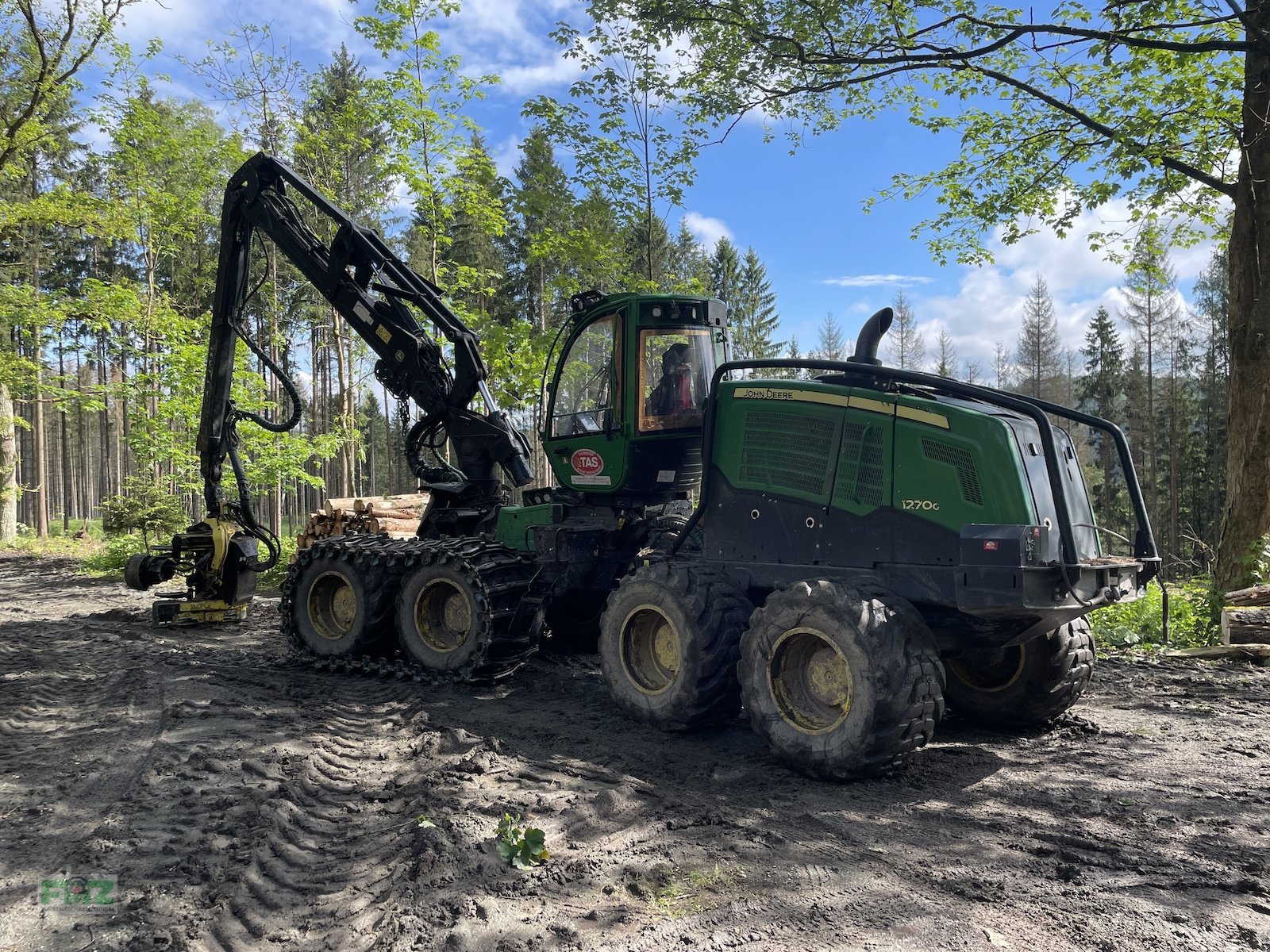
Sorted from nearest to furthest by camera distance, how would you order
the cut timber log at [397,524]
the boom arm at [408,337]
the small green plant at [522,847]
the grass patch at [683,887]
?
1. the grass patch at [683,887]
2. the small green plant at [522,847]
3. the boom arm at [408,337]
4. the cut timber log at [397,524]

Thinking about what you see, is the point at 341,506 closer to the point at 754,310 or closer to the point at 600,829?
the point at 600,829

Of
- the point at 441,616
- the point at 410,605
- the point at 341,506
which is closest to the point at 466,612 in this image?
the point at 441,616

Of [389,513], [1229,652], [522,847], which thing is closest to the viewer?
[522,847]

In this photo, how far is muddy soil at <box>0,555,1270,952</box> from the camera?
304 cm

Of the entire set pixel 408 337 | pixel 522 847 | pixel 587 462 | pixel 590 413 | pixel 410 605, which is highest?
pixel 408 337

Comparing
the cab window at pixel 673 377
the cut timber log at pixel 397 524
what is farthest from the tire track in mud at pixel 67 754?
the cab window at pixel 673 377

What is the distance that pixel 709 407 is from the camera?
19.9 feet

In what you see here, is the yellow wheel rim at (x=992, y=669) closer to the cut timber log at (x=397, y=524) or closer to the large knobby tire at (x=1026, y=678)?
the large knobby tire at (x=1026, y=678)

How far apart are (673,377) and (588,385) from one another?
81 centimetres

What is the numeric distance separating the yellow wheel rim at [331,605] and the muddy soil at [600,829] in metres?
1.66

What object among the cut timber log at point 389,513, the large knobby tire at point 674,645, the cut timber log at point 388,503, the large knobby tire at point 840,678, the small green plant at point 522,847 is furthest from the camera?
the cut timber log at point 388,503

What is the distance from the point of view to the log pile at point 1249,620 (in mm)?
7871

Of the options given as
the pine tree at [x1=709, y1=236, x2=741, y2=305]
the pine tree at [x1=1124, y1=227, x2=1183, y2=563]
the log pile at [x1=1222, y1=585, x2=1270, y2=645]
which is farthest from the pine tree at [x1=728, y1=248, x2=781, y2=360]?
the log pile at [x1=1222, y1=585, x2=1270, y2=645]

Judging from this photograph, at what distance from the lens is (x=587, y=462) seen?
24.1 feet
